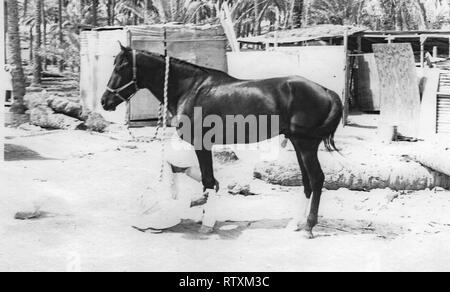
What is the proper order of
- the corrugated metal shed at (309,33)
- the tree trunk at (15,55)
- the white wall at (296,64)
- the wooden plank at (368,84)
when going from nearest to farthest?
the white wall at (296,64) → the tree trunk at (15,55) → the corrugated metal shed at (309,33) → the wooden plank at (368,84)

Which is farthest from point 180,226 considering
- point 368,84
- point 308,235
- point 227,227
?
point 368,84

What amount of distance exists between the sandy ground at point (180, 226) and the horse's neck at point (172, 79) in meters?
0.95

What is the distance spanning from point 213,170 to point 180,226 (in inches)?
29.1

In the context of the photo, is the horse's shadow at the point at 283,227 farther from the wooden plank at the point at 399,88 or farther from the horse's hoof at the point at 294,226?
the wooden plank at the point at 399,88

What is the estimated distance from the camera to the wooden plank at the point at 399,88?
28.1 ft

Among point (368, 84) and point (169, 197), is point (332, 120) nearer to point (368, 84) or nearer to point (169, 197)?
point (169, 197)

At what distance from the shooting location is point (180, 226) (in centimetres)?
530

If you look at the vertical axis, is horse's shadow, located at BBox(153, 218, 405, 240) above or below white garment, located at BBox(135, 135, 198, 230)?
below

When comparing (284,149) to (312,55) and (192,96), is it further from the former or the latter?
(312,55)

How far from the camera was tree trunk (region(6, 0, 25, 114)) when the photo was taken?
8490 millimetres

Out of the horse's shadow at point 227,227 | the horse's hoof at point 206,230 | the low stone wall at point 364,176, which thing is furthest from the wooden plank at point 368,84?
the horse's hoof at point 206,230

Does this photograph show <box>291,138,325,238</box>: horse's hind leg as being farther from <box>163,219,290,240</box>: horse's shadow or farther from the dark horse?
<box>163,219,290,240</box>: horse's shadow

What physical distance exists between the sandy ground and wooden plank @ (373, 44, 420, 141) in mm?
2462

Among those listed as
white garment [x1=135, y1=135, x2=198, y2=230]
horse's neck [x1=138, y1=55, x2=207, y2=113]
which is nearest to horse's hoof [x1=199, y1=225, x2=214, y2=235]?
white garment [x1=135, y1=135, x2=198, y2=230]
